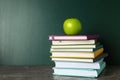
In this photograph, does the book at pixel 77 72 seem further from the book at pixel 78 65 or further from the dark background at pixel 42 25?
the dark background at pixel 42 25

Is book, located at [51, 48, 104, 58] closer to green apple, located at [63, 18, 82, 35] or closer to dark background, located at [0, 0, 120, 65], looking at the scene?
green apple, located at [63, 18, 82, 35]

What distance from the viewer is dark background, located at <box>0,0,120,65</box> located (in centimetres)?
148

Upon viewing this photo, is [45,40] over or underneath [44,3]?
underneath

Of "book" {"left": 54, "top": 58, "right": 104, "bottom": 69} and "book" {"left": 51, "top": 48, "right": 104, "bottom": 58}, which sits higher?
"book" {"left": 51, "top": 48, "right": 104, "bottom": 58}

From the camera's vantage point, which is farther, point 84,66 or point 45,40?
→ point 45,40

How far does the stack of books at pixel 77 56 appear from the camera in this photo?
114 cm

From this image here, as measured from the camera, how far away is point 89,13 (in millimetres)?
1494

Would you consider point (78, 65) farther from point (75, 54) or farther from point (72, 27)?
point (72, 27)

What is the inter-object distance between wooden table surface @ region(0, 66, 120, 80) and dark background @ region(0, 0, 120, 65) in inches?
4.2

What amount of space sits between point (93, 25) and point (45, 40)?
35 centimetres

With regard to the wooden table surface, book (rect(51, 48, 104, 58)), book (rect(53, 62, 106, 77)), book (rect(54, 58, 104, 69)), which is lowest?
the wooden table surface

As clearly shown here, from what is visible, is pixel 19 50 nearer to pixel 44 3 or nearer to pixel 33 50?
pixel 33 50

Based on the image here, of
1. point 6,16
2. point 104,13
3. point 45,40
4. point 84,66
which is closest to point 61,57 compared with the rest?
point 84,66

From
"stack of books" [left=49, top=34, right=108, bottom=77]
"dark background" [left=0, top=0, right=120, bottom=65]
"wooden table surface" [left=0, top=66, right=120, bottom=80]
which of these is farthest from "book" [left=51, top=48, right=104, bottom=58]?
"dark background" [left=0, top=0, right=120, bottom=65]
